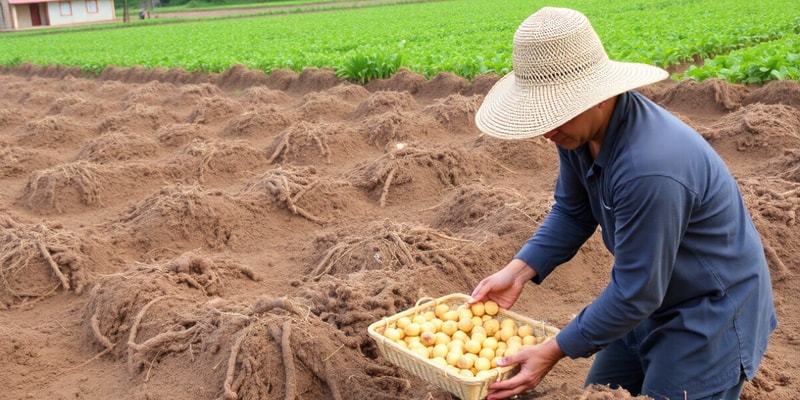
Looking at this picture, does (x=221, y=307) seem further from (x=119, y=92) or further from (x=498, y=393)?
(x=119, y=92)

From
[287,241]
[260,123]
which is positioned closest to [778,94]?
[287,241]

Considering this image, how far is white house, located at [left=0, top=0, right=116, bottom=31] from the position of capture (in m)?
52.6

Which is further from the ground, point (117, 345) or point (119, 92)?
point (117, 345)

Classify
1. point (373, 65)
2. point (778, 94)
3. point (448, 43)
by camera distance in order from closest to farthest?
point (778, 94) < point (373, 65) < point (448, 43)

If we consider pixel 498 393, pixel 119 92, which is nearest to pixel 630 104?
pixel 498 393

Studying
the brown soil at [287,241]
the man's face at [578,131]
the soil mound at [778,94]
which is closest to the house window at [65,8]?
the brown soil at [287,241]

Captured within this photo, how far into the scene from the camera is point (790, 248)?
5.14m

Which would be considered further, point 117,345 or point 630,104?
point 117,345

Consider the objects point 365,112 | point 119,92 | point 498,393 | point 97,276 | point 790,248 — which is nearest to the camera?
point 498,393

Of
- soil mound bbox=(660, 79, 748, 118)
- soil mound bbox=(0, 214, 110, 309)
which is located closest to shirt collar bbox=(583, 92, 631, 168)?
soil mound bbox=(0, 214, 110, 309)

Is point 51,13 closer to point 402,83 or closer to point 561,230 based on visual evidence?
point 402,83

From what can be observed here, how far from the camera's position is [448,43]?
63.1ft

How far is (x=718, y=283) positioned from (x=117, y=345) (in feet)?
11.0

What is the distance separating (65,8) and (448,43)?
149ft
